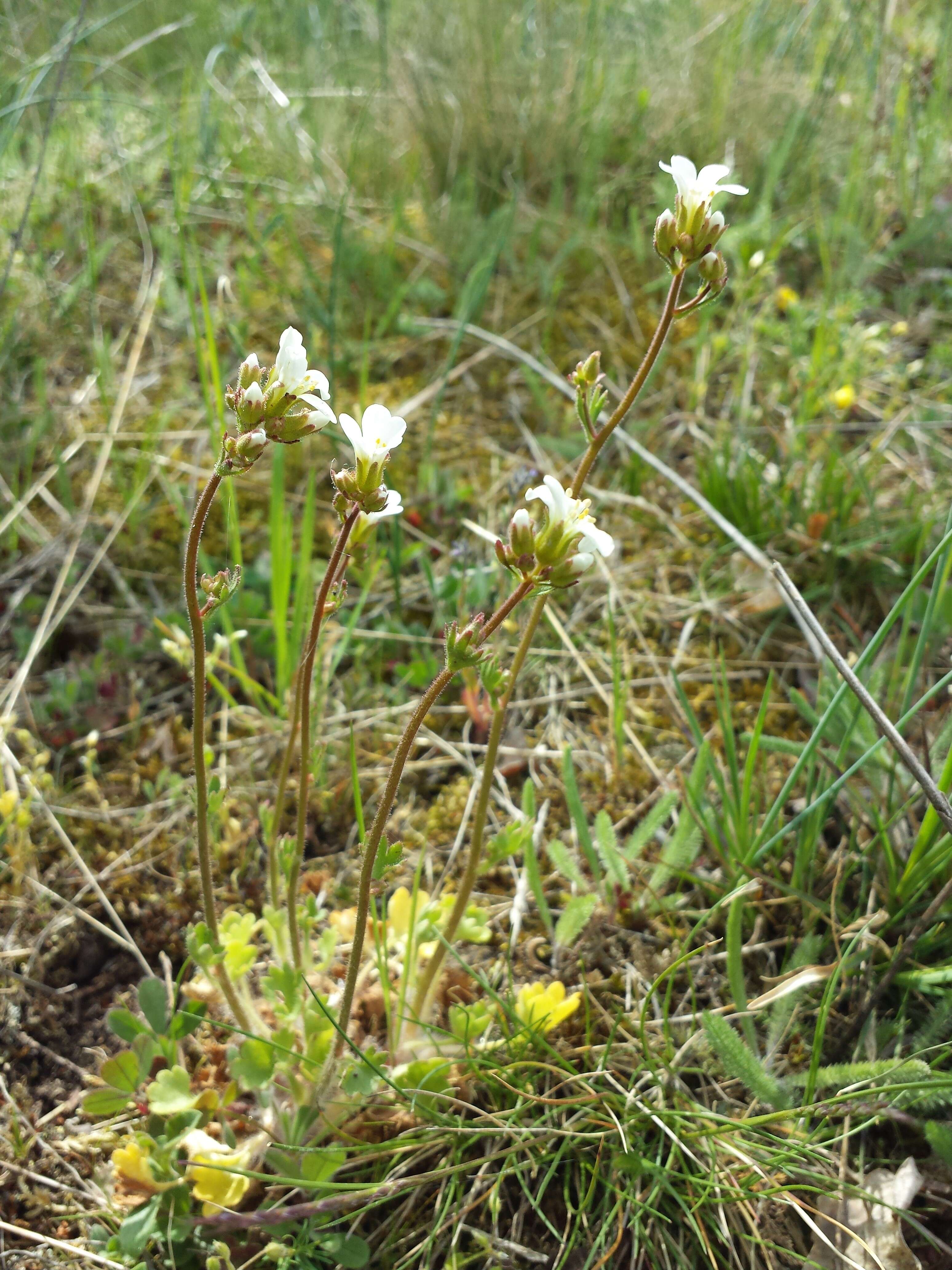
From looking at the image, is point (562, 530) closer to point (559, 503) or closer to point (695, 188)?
point (559, 503)

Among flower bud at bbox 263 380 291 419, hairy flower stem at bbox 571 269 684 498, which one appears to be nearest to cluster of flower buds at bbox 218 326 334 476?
flower bud at bbox 263 380 291 419

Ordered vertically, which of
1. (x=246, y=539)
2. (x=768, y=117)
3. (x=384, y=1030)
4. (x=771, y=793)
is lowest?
(x=384, y=1030)

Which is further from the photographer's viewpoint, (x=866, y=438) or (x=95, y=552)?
(x=866, y=438)

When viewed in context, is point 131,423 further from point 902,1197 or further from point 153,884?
point 902,1197

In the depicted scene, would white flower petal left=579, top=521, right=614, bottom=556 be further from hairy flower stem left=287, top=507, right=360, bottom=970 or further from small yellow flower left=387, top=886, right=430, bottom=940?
small yellow flower left=387, top=886, right=430, bottom=940

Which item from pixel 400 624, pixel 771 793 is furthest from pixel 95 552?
pixel 771 793

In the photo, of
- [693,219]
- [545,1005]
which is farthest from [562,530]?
[545,1005]
